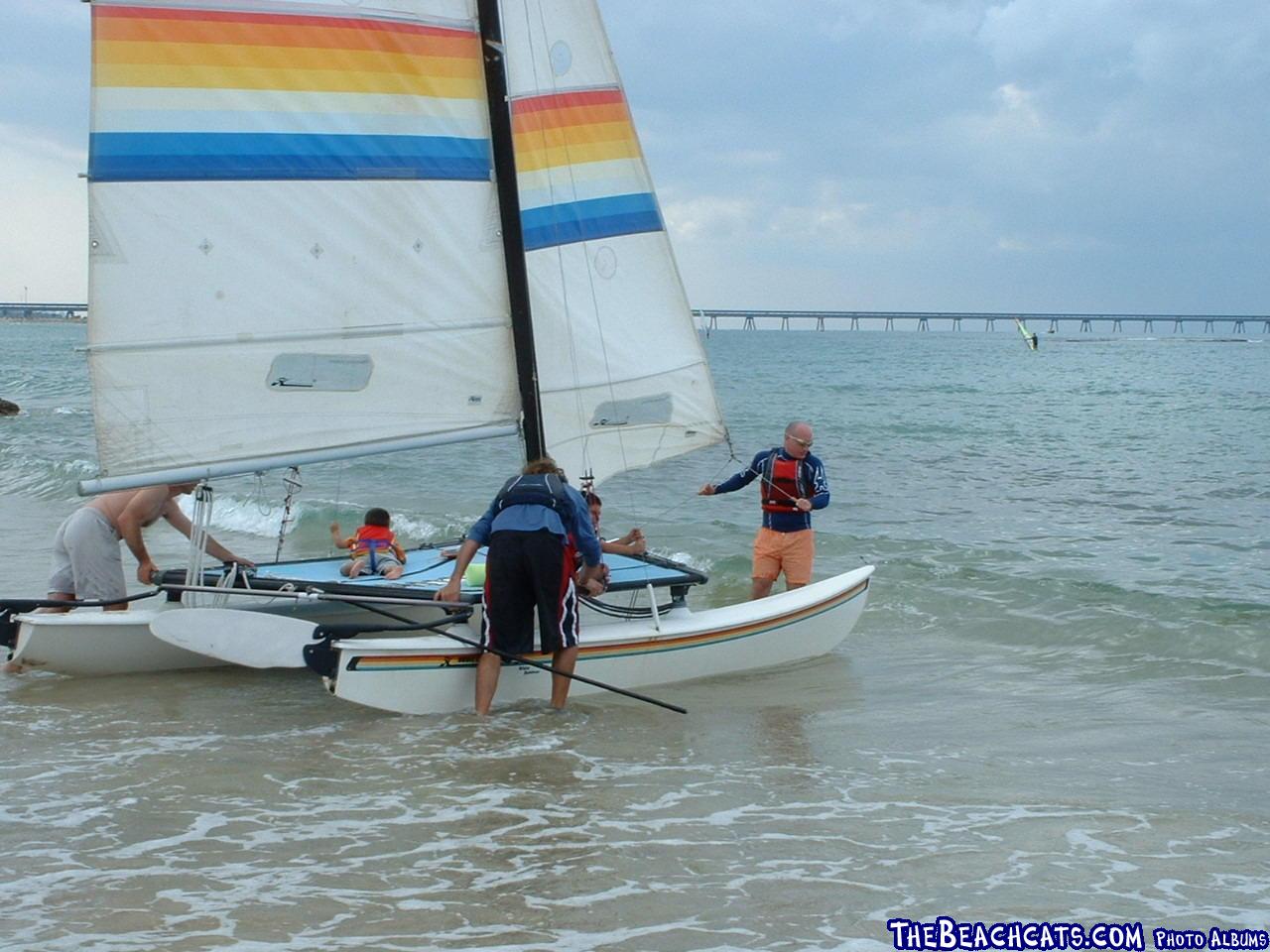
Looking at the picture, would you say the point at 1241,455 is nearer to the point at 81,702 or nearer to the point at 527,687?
the point at 527,687

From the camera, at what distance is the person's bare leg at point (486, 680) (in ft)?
25.9

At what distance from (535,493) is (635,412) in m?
1.64

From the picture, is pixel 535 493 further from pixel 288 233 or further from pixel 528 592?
pixel 288 233

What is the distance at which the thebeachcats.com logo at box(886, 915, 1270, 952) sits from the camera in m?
4.95

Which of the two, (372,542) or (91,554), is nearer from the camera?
(91,554)

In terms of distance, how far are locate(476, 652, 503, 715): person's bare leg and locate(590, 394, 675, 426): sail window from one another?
193 cm

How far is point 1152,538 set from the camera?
16.2m

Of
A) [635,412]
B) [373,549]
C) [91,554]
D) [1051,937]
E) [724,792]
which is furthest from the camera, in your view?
[373,549]

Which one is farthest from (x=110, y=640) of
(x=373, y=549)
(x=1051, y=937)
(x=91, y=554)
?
(x=1051, y=937)

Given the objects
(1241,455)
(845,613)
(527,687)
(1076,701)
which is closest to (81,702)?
(527,687)

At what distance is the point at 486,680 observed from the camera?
7887mm

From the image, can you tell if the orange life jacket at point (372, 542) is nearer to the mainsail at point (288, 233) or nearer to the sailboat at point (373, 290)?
the sailboat at point (373, 290)

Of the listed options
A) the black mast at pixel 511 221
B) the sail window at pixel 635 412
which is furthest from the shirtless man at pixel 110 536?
the sail window at pixel 635 412

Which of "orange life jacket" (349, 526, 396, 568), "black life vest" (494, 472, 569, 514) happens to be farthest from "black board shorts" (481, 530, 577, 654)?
"orange life jacket" (349, 526, 396, 568)
